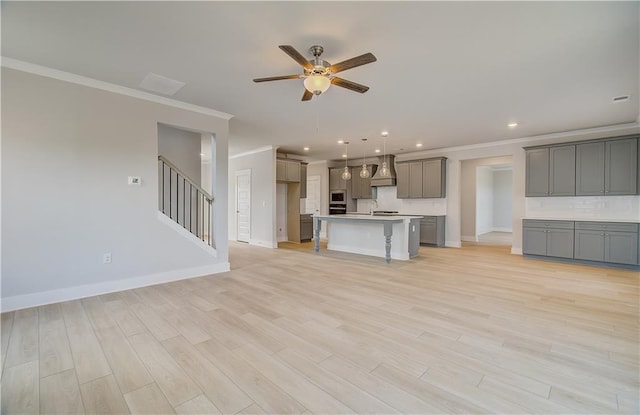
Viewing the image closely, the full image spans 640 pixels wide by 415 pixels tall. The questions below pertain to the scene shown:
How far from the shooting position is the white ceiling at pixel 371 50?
7.47ft

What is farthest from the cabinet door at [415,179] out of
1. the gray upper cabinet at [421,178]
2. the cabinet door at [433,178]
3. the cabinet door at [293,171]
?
the cabinet door at [293,171]

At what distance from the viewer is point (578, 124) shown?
5383mm

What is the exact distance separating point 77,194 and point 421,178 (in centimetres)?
749

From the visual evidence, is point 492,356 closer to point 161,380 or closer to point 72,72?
point 161,380

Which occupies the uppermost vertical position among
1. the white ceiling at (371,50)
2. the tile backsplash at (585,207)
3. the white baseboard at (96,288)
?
the white ceiling at (371,50)

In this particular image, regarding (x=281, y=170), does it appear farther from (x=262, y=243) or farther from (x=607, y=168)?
(x=607, y=168)

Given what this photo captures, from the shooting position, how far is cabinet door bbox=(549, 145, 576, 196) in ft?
18.9

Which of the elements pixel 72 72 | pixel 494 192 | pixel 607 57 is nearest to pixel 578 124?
pixel 607 57

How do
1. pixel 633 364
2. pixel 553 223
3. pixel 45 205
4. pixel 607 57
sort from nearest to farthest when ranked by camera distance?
pixel 633 364
pixel 607 57
pixel 45 205
pixel 553 223

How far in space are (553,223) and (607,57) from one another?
3875 millimetres

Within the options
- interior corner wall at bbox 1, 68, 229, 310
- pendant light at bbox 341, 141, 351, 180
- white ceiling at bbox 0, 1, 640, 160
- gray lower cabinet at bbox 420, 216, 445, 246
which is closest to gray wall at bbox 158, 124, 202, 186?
interior corner wall at bbox 1, 68, 229, 310

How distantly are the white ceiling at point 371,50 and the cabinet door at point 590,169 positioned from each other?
883mm

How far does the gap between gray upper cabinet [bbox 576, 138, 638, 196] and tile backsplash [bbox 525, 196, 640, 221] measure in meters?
0.36

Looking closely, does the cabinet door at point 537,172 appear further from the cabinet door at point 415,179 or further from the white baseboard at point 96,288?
the white baseboard at point 96,288
